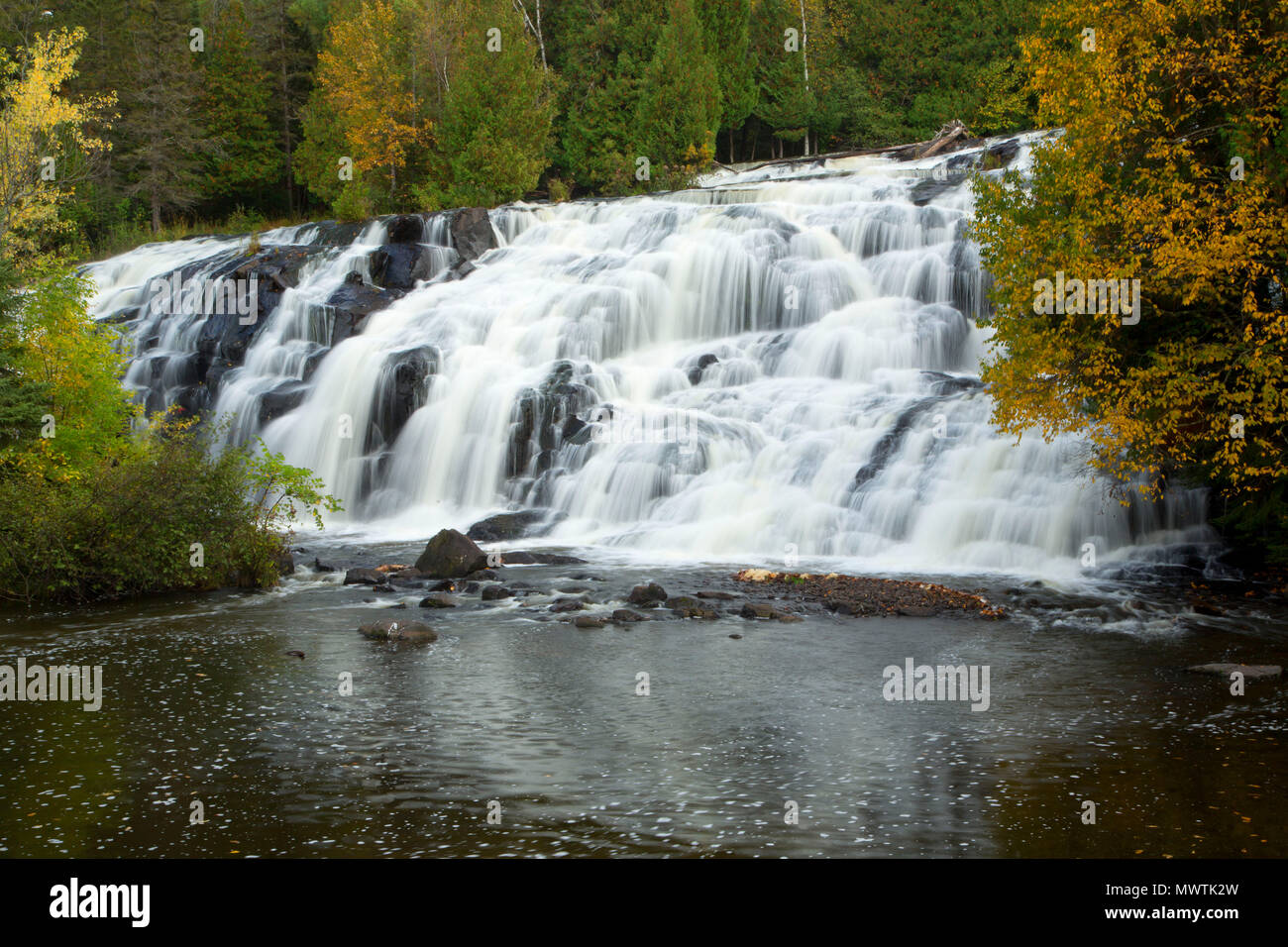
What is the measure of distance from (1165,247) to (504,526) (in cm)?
1389

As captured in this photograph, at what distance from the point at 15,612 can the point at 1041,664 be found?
14954 mm

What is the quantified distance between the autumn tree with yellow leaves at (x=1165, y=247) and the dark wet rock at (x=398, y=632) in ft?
33.4

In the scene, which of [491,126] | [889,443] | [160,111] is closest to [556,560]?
[889,443]

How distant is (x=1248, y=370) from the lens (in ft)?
56.6

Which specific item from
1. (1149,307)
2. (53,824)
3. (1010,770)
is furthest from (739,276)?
(53,824)

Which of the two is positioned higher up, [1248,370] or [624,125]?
[624,125]

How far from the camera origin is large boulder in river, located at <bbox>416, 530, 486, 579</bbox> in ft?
65.7

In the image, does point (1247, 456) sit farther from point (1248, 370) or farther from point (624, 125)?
point (624, 125)

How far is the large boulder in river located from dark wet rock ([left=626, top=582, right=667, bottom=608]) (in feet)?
11.7

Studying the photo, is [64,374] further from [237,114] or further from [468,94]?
[237,114]

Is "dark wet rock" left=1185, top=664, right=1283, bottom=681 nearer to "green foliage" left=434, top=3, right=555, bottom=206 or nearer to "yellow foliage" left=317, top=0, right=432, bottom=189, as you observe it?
"green foliage" left=434, top=3, right=555, bottom=206

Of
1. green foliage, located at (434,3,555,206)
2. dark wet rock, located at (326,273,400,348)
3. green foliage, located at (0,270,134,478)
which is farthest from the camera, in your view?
green foliage, located at (434,3,555,206)

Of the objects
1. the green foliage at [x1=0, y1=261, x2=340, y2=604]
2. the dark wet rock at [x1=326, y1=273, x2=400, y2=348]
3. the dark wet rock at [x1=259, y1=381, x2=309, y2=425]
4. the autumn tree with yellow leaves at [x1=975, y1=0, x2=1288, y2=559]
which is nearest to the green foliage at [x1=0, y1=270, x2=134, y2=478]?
the green foliage at [x1=0, y1=261, x2=340, y2=604]

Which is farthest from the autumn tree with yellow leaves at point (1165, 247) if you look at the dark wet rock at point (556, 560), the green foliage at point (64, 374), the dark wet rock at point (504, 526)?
the green foliage at point (64, 374)
